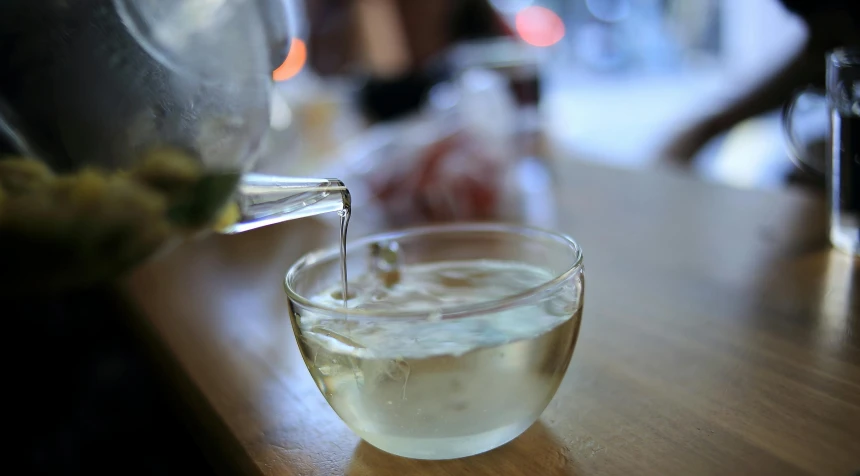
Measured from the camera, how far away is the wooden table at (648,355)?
15.3 inches

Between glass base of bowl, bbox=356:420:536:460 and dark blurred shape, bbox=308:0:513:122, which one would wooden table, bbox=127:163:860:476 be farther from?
dark blurred shape, bbox=308:0:513:122

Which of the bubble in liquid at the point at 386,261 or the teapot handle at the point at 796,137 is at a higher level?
the bubble in liquid at the point at 386,261

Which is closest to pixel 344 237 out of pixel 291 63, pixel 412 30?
pixel 291 63

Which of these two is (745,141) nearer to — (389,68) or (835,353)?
(389,68)

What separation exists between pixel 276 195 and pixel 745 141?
1.76 meters

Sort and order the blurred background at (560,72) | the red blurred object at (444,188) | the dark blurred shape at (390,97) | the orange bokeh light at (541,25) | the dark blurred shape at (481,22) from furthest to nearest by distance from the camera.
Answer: the orange bokeh light at (541,25) → the dark blurred shape at (481,22) → the dark blurred shape at (390,97) → the blurred background at (560,72) → the red blurred object at (444,188)

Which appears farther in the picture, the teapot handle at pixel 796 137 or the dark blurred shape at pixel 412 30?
the dark blurred shape at pixel 412 30

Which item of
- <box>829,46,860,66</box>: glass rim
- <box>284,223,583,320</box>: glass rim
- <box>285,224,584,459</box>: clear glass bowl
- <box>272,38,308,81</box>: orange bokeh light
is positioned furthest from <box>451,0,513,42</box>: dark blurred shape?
<box>285,224,584,459</box>: clear glass bowl

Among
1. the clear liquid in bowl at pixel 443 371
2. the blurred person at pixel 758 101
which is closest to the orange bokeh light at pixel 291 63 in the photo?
the clear liquid in bowl at pixel 443 371

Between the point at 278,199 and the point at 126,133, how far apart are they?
8 centimetres

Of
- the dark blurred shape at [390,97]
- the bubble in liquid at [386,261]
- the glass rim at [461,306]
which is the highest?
the glass rim at [461,306]

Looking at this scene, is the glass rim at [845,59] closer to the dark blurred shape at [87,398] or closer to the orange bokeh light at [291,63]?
the orange bokeh light at [291,63]

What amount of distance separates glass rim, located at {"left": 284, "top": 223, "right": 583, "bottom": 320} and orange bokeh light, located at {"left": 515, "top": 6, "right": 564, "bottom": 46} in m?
3.45

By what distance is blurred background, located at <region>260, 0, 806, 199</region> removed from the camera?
1138 millimetres
